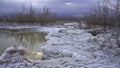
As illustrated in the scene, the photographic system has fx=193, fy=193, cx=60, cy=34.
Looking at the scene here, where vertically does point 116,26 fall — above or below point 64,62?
above

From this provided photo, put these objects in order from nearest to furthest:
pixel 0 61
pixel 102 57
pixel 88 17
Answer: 1. pixel 0 61
2. pixel 102 57
3. pixel 88 17

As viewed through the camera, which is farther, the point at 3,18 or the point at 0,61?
the point at 3,18

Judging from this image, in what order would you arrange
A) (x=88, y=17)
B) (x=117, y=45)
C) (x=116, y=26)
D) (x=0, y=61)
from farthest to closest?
1. (x=88, y=17)
2. (x=116, y=26)
3. (x=117, y=45)
4. (x=0, y=61)

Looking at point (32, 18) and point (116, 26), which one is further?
point (32, 18)

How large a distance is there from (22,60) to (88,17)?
1671cm

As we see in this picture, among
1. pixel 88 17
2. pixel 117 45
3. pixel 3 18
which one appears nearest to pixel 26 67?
pixel 117 45

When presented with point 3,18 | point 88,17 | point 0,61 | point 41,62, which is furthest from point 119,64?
point 3,18

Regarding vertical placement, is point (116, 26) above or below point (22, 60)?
above

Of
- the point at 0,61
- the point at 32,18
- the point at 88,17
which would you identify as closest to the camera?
the point at 0,61

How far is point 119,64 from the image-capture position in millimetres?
5293

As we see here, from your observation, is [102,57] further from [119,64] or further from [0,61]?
[0,61]

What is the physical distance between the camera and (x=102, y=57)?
19.9 ft

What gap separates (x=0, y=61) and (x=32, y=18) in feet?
65.3

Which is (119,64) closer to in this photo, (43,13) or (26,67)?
(26,67)
